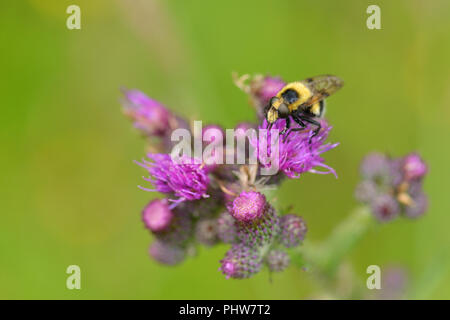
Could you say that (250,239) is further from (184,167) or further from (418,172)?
(418,172)

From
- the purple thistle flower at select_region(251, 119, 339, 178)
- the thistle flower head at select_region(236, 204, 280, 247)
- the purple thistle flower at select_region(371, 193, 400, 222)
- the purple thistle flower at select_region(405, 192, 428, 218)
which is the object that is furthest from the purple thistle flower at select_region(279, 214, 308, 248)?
the purple thistle flower at select_region(405, 192, 428, 218)

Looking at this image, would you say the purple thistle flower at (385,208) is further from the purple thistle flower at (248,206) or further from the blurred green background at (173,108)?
the purple thistle flower at (248,206)

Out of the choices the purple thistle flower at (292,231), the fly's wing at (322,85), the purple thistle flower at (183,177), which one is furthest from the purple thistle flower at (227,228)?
the fly's wing at (322,85)

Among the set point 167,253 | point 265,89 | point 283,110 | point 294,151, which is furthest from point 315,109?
point 167,253

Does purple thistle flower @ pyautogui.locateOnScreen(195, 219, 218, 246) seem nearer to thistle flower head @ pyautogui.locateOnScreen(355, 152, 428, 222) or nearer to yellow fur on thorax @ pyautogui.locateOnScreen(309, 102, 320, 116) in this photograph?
yellow fur on thorax @ pyautogui.locateOnScreen(309, 102, 320, 116)

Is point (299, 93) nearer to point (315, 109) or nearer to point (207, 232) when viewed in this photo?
point (315, 109)

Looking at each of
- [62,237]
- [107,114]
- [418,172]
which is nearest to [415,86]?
[418,172]
